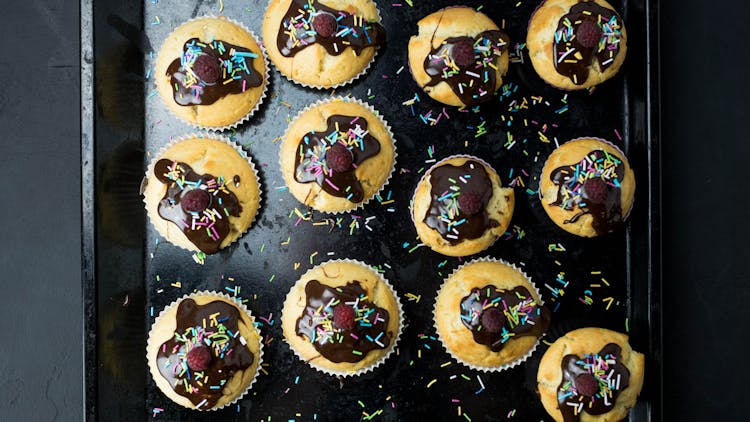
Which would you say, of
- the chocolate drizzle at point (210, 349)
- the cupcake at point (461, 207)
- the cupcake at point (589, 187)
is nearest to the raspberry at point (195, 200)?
the chocolate drizzle at point (210, 349)

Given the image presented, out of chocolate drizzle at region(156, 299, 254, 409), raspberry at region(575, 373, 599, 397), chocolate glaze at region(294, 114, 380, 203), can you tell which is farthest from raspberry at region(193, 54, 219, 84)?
raspberry at region(575, 373, 599, 397)

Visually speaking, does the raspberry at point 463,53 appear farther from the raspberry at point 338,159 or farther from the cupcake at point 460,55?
the raspberry at point 338,159

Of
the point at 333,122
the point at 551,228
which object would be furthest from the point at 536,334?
the point at 333,122

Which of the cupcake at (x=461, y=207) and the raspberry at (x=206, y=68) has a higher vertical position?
the raspberry at (x=206, y=68)
